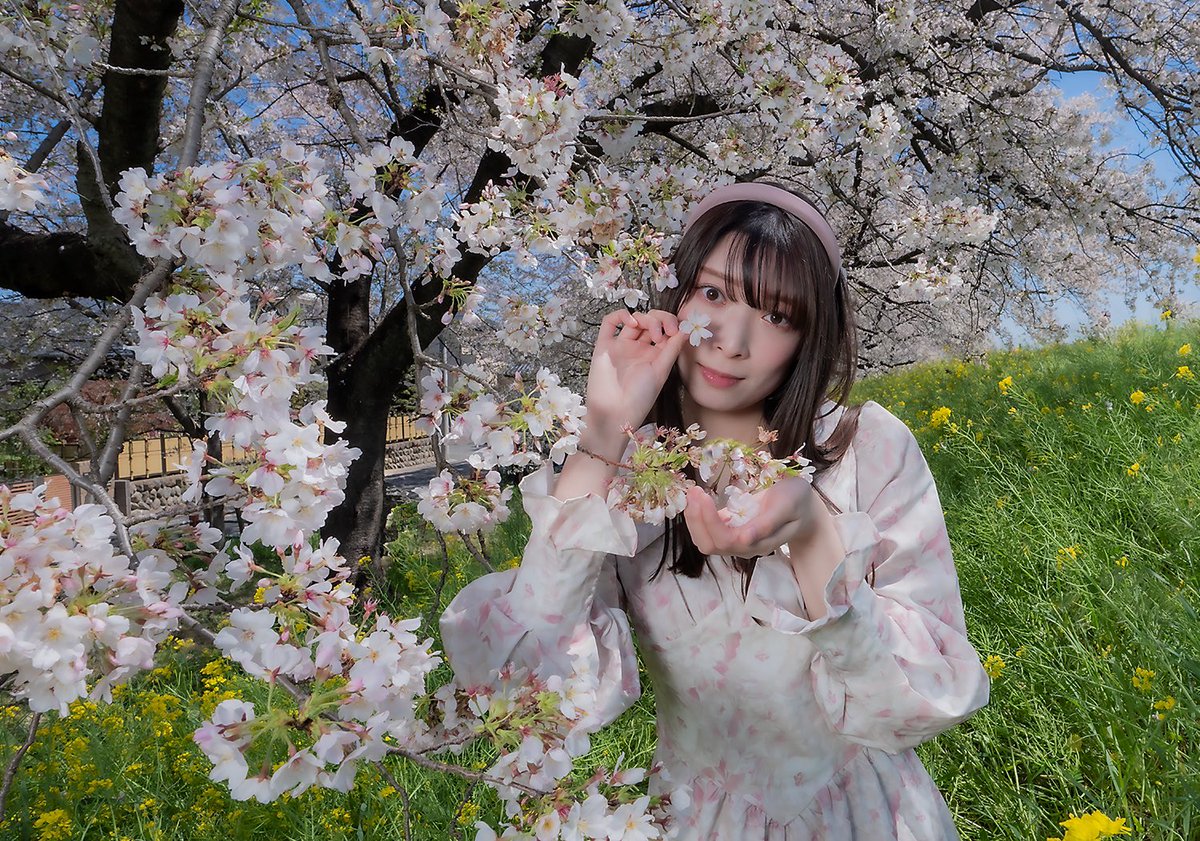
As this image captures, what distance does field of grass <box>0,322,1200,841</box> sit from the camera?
5.22ft

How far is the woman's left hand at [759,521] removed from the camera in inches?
35.5

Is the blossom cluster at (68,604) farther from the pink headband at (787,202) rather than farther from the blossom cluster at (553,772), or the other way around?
the pink headband at (787,202)

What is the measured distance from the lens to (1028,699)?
1896mm

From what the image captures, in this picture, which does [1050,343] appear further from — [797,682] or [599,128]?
[797,682]

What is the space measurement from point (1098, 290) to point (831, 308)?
13.2 meters

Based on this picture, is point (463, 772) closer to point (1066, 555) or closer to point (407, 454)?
point (1066, 555)

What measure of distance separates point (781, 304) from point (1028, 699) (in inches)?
55.9

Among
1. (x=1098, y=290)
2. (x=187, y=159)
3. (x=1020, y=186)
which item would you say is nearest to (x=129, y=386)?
(x=187, y=159)

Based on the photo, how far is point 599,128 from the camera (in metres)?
2.76

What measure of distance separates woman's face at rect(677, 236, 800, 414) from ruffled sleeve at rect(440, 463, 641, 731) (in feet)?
0.96

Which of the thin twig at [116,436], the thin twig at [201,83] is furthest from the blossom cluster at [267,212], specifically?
the thin twig at [116,436]

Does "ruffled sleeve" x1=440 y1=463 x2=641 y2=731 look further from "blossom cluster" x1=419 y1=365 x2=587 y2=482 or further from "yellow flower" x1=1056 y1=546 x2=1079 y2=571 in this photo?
"yellow flower" x1=1056 y1=546 x2=1079 y2=571

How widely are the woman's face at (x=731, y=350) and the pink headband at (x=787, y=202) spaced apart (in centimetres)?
12

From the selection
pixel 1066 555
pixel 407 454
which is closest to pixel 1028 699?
pixel 1066 555
